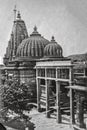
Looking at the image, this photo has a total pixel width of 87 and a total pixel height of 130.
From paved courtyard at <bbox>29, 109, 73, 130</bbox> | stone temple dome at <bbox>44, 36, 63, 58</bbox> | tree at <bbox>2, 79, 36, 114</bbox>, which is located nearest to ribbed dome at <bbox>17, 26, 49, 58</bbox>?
stone temple dome at <bbox>44, 36, 63, 58</bbox>

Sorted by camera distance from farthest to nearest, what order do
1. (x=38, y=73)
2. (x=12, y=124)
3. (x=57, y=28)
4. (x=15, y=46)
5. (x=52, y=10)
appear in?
(x=15, y=46)
(x=38, y=73)
(x=12, y=124)
(x=57, y=28)
(x=52, y=10)

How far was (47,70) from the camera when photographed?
52.9ft

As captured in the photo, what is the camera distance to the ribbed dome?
2127 centimetres

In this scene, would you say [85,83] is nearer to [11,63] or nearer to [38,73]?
[38,73]

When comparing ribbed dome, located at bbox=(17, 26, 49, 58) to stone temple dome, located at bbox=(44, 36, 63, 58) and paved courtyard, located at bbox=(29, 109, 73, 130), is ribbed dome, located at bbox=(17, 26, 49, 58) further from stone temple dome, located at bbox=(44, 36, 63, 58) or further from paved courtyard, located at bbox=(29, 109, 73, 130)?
paved courtyard, located at bbox=(29, 109, 73, 130)

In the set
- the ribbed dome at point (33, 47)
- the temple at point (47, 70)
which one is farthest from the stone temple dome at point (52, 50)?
the ribbed dome at point (33, 47)

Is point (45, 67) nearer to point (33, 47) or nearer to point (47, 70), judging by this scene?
point (47, 70)

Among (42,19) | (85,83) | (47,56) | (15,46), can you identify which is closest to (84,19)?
(42,19)

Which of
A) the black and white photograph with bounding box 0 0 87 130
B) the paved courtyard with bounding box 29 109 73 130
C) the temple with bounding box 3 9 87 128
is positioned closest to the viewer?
the black and white photograph with bounding box 0 0 87 130

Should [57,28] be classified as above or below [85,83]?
above

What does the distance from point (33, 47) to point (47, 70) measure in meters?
5.64

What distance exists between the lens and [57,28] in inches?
419

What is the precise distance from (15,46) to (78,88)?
1355cm

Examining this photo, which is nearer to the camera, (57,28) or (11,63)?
(57,28)
